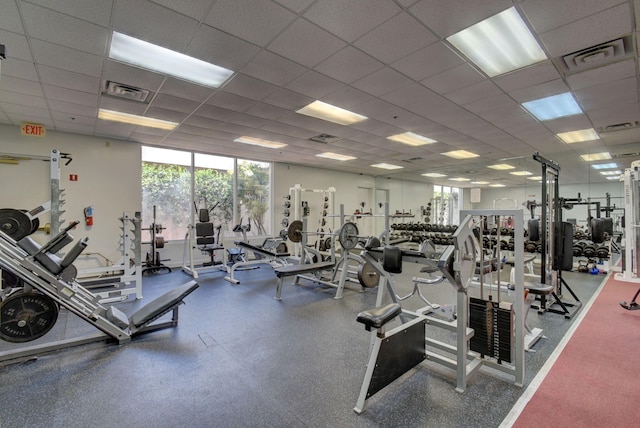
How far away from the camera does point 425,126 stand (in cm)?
495

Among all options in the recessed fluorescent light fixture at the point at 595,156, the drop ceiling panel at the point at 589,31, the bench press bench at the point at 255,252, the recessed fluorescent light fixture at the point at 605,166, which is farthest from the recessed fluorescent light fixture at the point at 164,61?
the recessed fluorescent light fixture at the point at 605,166

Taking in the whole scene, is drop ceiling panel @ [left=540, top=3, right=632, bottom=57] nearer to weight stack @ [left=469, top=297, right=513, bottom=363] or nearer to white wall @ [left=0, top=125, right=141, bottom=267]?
weight stack @ [left=469, top=297, right=513, bottom=363]

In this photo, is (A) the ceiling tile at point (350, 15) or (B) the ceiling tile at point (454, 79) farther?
(B) the ceiling tile at point (454, 79)

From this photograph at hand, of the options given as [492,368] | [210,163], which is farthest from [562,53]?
[210,163]

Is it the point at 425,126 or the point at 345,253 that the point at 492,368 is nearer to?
the point at 345,253

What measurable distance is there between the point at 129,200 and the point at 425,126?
19.2ft

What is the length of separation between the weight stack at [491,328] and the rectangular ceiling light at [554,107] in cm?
307

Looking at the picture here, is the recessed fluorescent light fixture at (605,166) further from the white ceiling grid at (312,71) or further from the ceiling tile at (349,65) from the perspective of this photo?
the ceiling tile at (349,65)

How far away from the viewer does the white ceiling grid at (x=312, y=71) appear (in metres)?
2.18

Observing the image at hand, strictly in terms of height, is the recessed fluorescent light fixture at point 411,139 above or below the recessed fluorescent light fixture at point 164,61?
below

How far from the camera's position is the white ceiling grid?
2.18 meters

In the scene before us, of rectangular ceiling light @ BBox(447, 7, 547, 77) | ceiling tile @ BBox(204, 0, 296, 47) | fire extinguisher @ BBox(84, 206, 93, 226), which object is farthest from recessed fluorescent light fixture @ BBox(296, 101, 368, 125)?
fire extinguisher @ BBox(84, 206, 93, 226)

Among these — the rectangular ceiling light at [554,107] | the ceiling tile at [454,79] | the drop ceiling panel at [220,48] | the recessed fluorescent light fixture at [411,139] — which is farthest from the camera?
the recessed fluorescent light fixture at [411,139]

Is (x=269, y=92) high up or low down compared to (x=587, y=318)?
up
